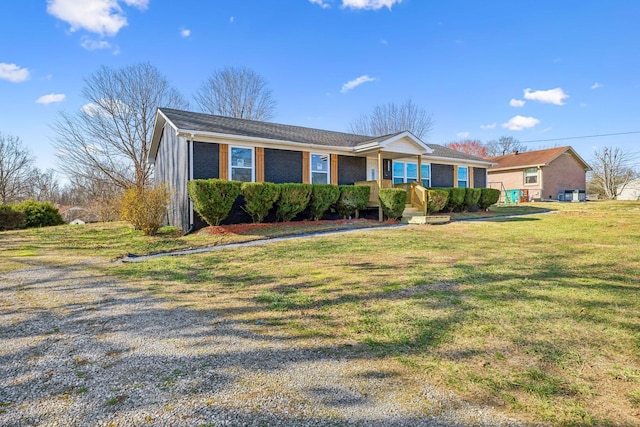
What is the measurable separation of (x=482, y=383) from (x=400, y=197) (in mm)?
11487

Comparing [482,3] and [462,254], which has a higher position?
[482,3]

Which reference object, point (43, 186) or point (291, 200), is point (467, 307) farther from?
point (43, 186)

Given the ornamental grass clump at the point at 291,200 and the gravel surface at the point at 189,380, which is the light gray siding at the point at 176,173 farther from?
the gravel surface at the point at 189,380

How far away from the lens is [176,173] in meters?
12.9

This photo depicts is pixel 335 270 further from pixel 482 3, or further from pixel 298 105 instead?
pixel 298 105

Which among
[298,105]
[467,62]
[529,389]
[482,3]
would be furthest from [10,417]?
[298,105]

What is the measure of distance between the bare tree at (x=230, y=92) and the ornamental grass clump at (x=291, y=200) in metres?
21.3

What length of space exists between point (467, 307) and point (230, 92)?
3180 cm

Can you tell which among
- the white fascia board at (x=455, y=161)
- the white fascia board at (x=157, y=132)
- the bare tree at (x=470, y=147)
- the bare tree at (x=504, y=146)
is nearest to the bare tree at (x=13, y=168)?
the white fascia board at (x=157, y=132)

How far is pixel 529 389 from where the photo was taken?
83.7 inches

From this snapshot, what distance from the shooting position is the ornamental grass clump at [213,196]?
1002 centimetres

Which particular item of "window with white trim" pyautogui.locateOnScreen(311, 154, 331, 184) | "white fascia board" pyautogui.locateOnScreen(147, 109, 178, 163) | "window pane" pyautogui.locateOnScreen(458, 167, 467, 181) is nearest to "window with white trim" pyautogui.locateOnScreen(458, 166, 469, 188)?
"window pane" pyautogui.locateOnScreen(458, 167, 467, 181)

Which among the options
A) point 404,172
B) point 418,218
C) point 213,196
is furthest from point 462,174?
point 213,196

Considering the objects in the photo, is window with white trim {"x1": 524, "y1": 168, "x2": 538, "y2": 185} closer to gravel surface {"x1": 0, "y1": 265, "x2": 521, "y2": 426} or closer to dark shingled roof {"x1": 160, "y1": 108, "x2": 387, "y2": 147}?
dark shingled roof {"x1": 160, "y1": 108, "x2": 387, "y2": 147}
